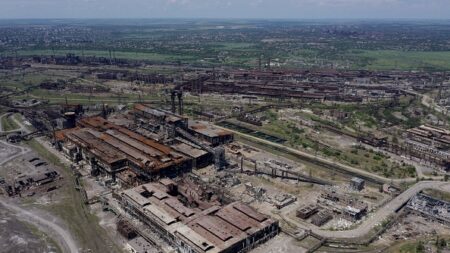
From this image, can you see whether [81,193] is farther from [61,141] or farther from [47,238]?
[61,141]

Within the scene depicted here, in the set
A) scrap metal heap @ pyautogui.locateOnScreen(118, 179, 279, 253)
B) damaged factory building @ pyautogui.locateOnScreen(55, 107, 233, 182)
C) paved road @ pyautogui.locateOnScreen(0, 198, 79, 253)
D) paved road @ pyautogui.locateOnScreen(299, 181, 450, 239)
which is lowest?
paved road @ pyautogui.locateOnScreen(0, 198, 79, 253)

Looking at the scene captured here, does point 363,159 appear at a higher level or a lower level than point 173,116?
lower

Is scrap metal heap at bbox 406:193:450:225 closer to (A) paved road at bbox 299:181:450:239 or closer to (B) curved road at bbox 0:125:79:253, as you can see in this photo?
(A) paved road at bbox 299:181:450:239

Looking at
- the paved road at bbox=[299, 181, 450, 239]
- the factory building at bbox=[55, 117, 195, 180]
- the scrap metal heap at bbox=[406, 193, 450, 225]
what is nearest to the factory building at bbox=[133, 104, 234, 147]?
the factory building at bbox=[55, 117, 195, 180]

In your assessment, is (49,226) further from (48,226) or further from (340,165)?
(340,165)

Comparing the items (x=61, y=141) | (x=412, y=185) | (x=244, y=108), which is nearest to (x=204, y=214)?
(x=412, y=185)

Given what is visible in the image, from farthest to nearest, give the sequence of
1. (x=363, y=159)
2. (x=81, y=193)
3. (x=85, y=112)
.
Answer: (x=85, y=112)
(x=363, y=159)
(x=81, y=193)
